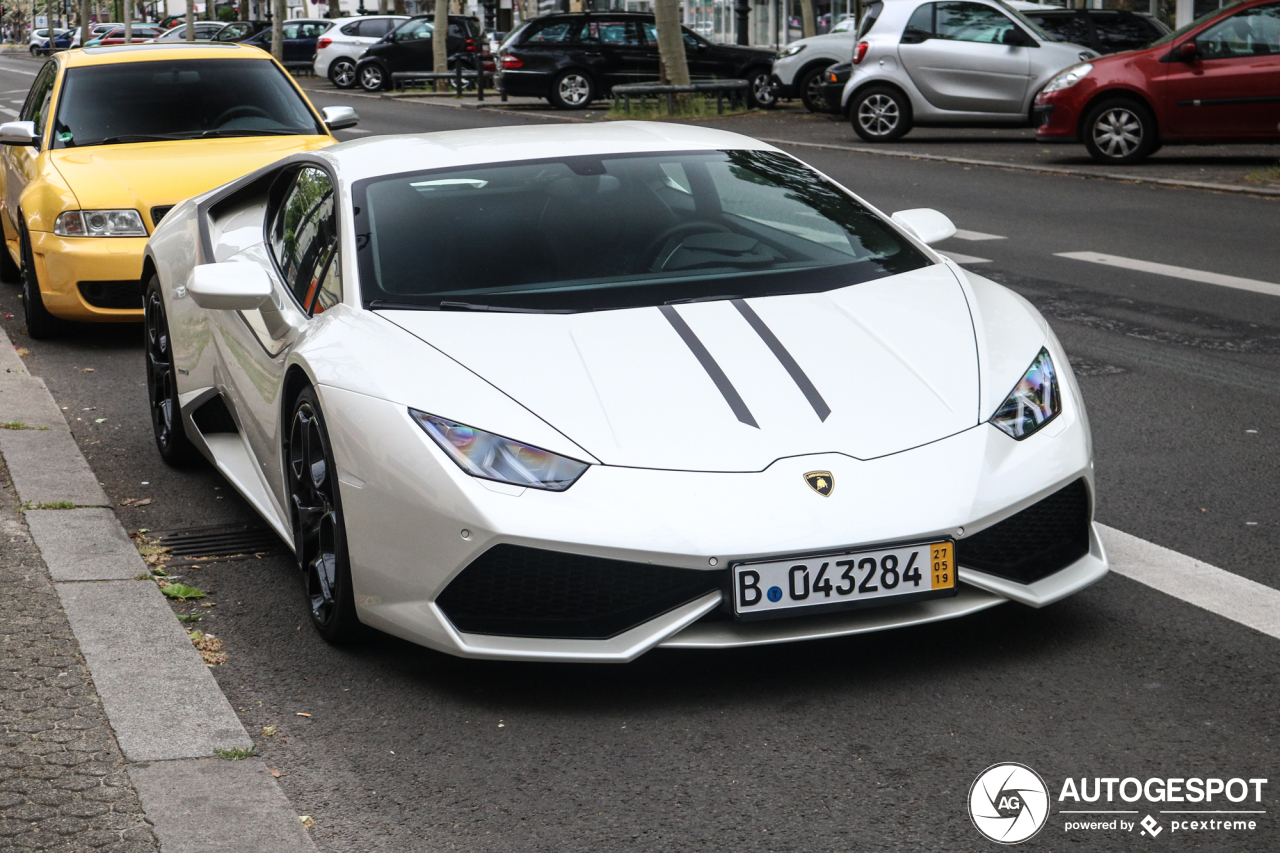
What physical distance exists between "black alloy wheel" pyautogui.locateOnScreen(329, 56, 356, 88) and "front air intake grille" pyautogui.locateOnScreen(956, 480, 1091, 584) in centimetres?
3843

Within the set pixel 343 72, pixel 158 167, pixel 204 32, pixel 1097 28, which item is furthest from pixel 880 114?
pixel 204 32

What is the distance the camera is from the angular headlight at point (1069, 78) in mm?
15898

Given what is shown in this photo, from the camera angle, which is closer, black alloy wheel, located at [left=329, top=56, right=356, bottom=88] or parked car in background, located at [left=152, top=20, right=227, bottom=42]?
black alloy wheel, located at [left=329, top=56, right=356, bottom=88]

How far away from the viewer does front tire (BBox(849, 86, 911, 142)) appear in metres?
19.4

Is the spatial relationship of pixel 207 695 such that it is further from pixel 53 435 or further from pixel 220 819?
pixel 53 435

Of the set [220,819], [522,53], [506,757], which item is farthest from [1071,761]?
[522,53]

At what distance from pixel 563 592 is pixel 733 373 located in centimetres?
69

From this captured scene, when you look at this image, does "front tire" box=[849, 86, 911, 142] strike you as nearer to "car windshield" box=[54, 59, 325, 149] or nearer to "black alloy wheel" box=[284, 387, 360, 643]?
"car windshield" box=[54, 59, 325, 149]

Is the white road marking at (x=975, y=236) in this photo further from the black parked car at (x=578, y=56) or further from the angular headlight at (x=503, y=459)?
the black parked car at (x=578, y=56)

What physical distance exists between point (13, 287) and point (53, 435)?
5.00m

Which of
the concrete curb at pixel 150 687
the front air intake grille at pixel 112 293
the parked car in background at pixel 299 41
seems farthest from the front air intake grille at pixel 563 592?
the parked car in background at pixel 299 41

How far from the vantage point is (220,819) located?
3066mm

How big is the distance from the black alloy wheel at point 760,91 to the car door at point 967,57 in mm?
7505

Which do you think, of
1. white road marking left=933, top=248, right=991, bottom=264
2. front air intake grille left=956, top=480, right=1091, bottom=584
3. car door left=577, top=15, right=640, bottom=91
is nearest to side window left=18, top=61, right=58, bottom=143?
white road marking left=933, top=248, right=991, bottom=264
